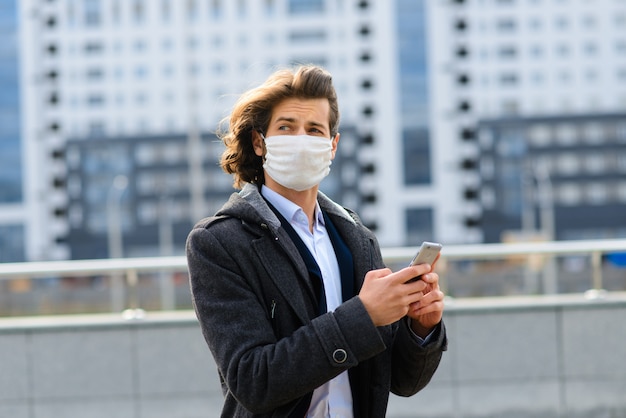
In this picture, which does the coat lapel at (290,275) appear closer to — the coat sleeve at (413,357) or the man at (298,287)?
the man at (298,287)

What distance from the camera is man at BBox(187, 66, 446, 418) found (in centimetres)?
196

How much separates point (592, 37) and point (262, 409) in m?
83.8

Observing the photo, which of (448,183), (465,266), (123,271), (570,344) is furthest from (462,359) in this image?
(448,183)

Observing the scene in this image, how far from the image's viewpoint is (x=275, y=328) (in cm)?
206

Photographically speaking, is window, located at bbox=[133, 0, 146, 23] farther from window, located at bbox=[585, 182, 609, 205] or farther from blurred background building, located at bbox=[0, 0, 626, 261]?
window, located at bbox=[585, 182, 609, 205]

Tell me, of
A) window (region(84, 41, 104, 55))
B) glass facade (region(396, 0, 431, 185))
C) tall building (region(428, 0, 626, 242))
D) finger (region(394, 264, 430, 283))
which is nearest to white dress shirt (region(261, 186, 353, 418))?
finger (region(394, 264, 430, 283))

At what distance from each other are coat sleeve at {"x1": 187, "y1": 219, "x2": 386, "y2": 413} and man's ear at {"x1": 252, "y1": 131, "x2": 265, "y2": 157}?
0.73 feet

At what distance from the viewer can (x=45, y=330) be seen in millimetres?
5852

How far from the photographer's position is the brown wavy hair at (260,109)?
2141mm

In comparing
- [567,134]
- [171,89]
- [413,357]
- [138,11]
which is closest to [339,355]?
[413,357]

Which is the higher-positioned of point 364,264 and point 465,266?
point 364,264

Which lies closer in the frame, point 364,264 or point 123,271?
point 364,264

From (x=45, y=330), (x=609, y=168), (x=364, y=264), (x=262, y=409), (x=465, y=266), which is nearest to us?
(x=262, y=409)

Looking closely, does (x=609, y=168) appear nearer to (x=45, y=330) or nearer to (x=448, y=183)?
(x=448, y=183)
